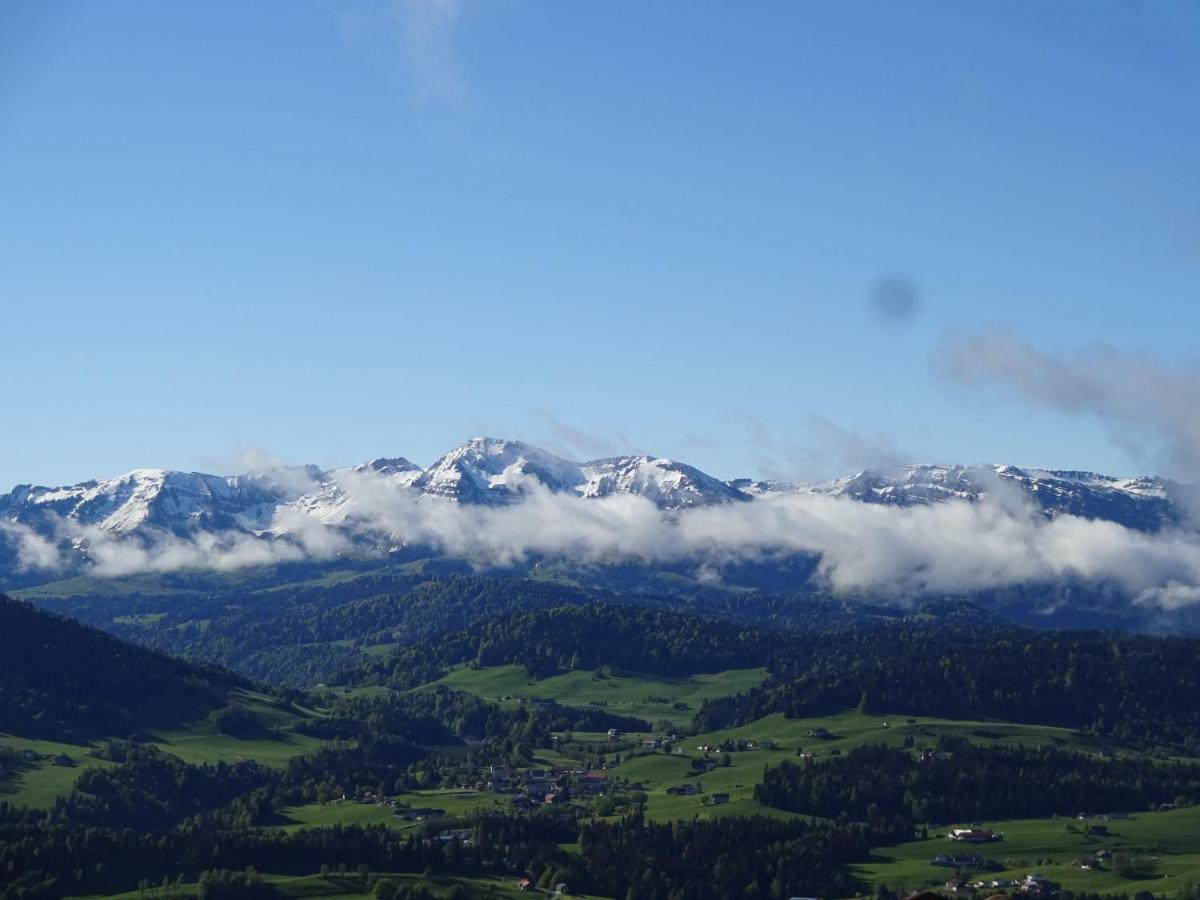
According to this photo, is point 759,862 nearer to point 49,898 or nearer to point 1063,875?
point 1063,875

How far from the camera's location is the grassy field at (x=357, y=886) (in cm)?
17638

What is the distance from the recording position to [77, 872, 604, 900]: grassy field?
176375 millimetres

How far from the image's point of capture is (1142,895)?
18088 cm

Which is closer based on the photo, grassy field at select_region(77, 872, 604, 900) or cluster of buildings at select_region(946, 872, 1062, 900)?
grassy field at select_region(77, 872, 604, 900)

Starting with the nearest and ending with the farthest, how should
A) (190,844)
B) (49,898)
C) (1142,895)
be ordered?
1. (49,898)
2. (1142,895)
3. (190,844)

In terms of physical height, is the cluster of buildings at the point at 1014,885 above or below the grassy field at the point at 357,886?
above

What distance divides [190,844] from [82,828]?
15.2m

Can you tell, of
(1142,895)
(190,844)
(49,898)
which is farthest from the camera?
(190,844)

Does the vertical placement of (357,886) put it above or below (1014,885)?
below

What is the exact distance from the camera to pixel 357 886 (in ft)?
593

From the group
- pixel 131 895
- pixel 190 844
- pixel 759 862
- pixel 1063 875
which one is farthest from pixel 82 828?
pixel 1063 875

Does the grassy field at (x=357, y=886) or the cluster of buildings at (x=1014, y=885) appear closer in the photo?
the grassy field at (x=357, y=886)

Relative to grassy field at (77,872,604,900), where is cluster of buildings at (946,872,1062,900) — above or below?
above

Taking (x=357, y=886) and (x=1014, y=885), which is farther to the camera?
(x=1014, y=885)
